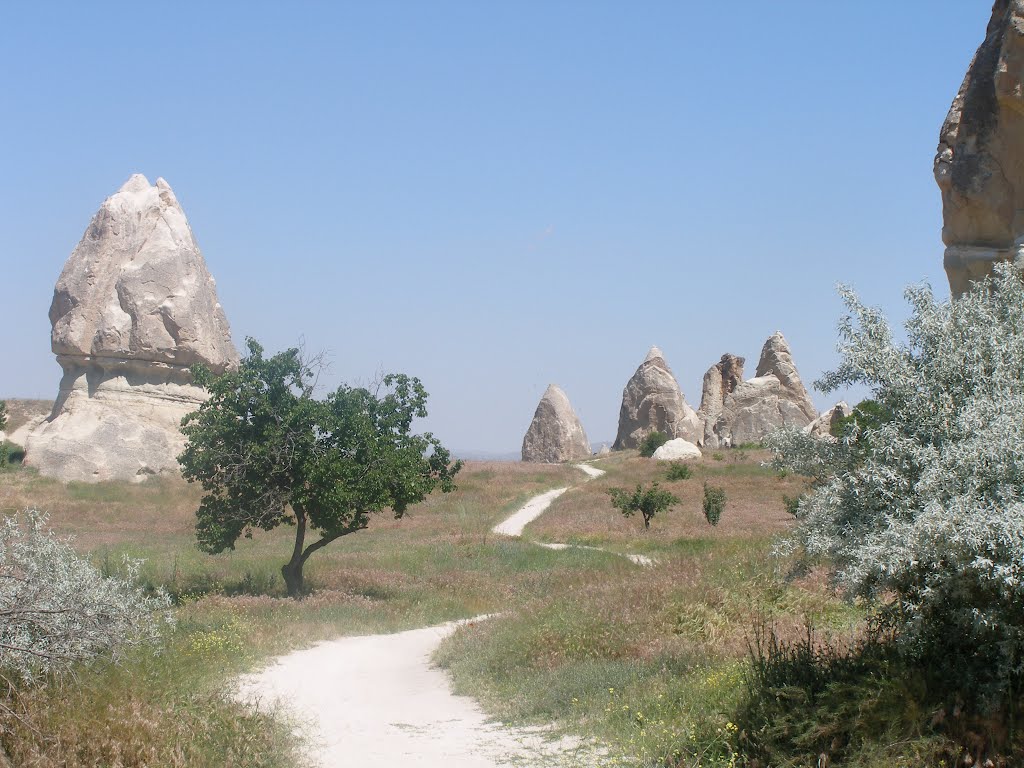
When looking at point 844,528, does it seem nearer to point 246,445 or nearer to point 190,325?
point 246,445

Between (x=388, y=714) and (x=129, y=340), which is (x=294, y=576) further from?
(x=129, y=340)

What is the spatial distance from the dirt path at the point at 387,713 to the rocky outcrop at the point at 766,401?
→ 160 feet

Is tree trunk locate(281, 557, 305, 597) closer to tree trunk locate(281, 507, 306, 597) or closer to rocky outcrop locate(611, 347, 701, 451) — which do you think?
tree trunk locate(281, 507, 306, 597)

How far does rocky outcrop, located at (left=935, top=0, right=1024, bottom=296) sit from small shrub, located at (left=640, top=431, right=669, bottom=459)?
173 ft

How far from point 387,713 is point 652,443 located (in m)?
55.9

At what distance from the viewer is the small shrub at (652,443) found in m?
63.2

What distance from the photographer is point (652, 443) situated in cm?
6469

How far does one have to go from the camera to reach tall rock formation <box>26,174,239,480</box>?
42812 millimetres

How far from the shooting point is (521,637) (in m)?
12.0

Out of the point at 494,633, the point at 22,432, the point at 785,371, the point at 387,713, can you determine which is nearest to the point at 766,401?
the point at 785,371

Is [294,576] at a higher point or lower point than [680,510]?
higher

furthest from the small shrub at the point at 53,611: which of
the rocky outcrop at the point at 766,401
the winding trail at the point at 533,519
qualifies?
the rocky outcrop at the point at 766,401

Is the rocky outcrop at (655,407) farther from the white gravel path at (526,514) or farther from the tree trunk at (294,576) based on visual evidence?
the tree trunk at (294,576)

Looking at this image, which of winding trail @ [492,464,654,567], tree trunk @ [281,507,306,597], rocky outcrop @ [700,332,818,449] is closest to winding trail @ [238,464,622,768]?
tree trunk @ [281,507,306,597]
